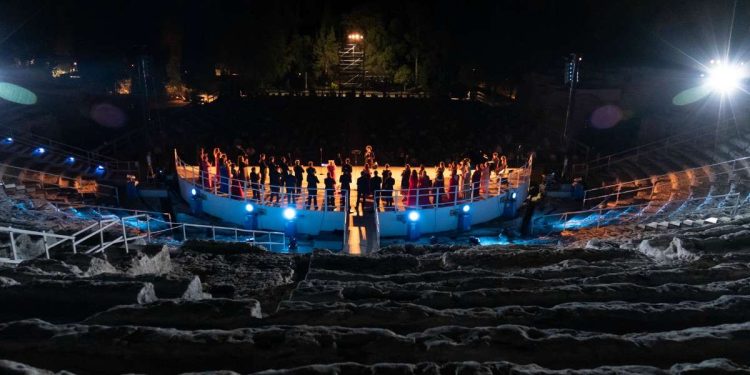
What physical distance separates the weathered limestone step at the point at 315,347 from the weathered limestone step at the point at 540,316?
52cm

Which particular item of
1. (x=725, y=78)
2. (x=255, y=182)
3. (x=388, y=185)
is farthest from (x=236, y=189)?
(x=725, y=78)

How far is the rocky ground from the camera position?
4109 mm

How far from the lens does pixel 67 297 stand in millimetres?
5504

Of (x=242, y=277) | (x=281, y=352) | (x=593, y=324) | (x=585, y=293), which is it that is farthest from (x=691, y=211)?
(x=281, y=352)

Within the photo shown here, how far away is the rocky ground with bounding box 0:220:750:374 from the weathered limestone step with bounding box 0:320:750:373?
0.01m

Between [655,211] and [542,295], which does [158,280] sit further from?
[655,211]

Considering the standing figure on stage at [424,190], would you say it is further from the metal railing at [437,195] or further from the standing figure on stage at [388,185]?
the standing figure on stage at [388,185]

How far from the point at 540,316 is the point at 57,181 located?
68.7 ft

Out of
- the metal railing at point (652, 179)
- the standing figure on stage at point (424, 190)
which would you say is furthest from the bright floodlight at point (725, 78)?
the standing figure on stage at point (424, 190)

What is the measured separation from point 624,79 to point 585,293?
3213 centimetres

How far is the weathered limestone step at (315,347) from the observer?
4.12 m

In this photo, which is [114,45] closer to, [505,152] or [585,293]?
[505,152]

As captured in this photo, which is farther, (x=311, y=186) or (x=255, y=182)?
(x=255, y=182)

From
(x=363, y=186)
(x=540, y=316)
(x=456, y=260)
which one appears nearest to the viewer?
(x=540, y=316)
